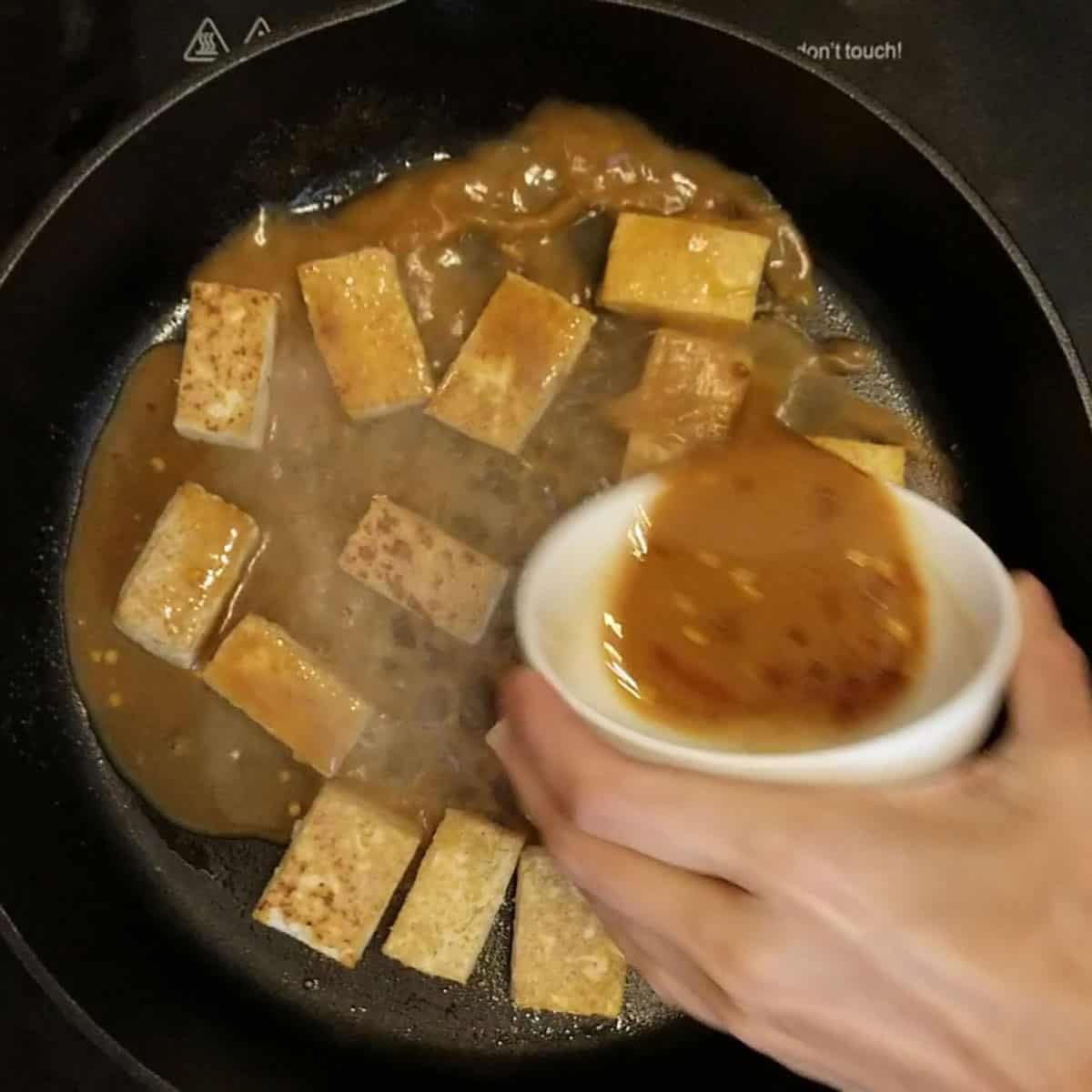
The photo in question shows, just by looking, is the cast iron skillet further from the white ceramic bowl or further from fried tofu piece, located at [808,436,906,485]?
the white ceramic bowl

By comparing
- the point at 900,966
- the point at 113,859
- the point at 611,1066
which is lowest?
the point at 611,1066

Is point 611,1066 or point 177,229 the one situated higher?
point 177,229

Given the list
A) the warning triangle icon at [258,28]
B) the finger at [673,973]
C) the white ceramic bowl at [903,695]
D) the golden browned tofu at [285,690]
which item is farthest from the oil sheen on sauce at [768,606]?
the warning triangle icon at [258,28]

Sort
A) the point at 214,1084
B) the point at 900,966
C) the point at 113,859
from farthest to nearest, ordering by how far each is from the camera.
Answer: the point at 113,859 < the point at 214,1084 < the point at 900,966

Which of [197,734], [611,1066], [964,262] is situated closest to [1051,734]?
[964,262]

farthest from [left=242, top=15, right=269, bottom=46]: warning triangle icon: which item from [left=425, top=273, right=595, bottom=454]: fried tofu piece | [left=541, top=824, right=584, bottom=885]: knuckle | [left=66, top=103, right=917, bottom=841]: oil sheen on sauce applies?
[left=541, top=824, right=584, bottom=885]: knuckle


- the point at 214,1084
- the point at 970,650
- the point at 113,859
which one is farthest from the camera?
the point at 113,859

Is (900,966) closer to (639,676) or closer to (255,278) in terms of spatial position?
(639,676)
